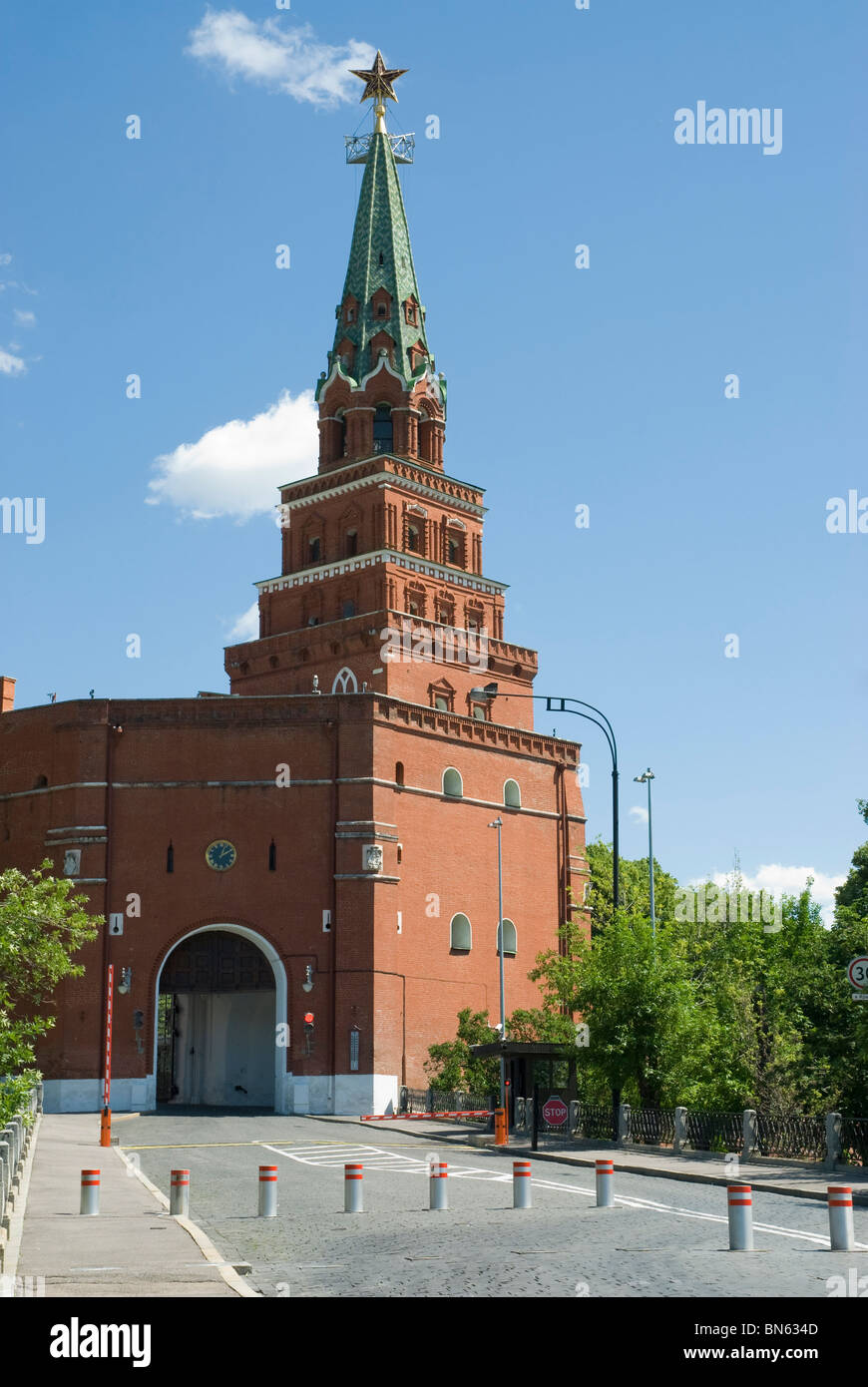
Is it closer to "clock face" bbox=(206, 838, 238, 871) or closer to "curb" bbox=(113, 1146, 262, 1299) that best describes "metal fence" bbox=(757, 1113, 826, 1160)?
"curb" bbox=(113, 1146, 262, 1299)

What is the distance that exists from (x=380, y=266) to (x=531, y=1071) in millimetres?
38462

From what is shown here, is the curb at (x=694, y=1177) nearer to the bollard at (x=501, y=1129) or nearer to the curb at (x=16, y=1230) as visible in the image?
the bollard at (x=501, y=1129)

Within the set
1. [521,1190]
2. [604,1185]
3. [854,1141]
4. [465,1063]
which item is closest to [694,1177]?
[854,1141]

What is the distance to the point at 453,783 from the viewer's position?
55.7 metres

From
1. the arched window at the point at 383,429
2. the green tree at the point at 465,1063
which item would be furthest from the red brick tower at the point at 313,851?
the arched window at the point at 383,429

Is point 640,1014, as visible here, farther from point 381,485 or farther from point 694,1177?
point 381,485

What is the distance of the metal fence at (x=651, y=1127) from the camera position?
105 ft

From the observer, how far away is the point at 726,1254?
15578 millimetres

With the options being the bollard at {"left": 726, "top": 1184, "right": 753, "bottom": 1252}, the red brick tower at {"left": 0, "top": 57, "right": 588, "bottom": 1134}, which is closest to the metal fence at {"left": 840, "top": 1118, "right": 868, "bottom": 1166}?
the bollard at {"left": 726, "top": 1184, "right": 753, "bottom": 1252}

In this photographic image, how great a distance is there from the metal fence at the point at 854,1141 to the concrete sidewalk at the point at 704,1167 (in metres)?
0.27

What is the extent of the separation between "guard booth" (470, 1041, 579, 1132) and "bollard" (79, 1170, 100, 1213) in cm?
1809

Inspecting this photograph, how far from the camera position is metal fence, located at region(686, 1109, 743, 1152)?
2965 cm

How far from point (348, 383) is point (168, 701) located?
64.5 ft
